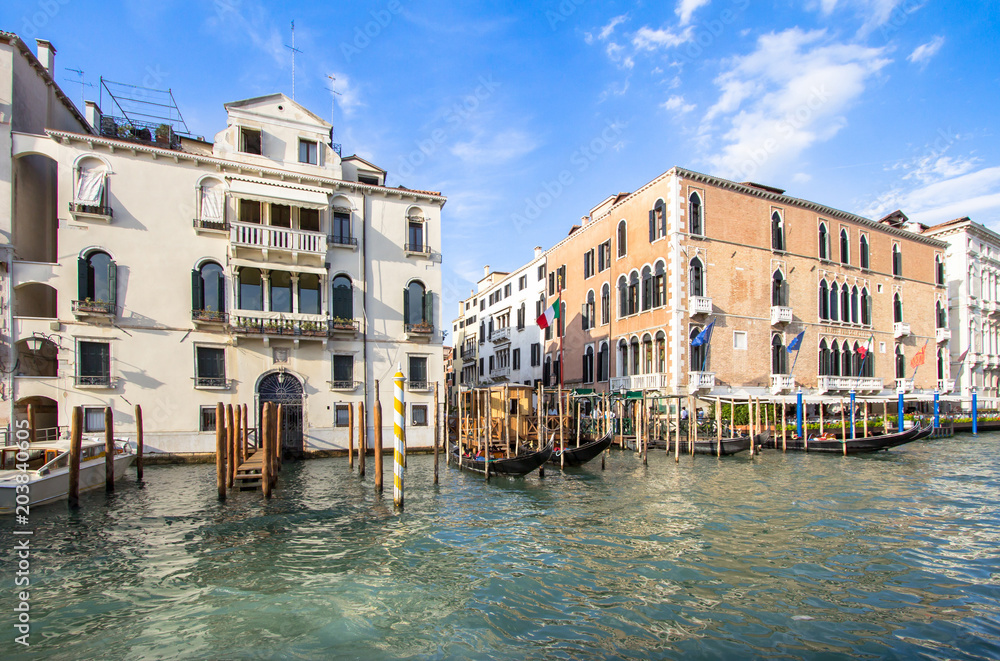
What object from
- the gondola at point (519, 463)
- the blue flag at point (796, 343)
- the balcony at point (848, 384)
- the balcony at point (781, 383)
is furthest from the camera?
the balcony at point (848, 384)

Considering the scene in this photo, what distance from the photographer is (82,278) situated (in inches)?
640

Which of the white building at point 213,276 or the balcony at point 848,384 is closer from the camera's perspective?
the white building at point 213,276

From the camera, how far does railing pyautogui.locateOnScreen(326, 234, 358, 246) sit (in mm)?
18906

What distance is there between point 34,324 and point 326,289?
8047mm

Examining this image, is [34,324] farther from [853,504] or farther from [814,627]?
[853,504]

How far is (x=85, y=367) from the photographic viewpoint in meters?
16.1

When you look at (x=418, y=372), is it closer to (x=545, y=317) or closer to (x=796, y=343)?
(x=545, y=317)

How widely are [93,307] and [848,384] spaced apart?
29909mm

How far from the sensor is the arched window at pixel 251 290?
18.0m

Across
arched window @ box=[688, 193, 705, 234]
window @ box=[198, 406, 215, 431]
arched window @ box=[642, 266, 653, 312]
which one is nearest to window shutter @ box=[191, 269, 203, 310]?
window @ box=[198, 406, 215, 431]

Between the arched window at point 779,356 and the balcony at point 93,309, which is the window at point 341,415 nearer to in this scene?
the balcony at point 93,309

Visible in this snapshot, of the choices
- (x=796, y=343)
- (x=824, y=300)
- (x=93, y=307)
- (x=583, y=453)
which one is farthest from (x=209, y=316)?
(x=824, y=300)

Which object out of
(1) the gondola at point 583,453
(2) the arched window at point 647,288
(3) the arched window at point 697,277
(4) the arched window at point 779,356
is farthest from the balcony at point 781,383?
(1) the gondola at point 583,453

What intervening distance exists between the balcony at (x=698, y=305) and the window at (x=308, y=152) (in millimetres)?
15016
